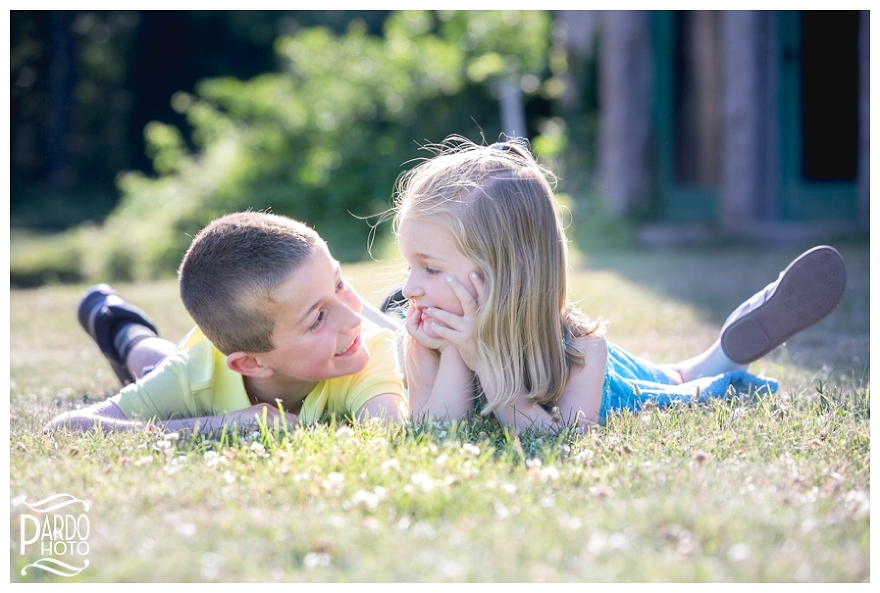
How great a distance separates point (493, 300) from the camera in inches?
119

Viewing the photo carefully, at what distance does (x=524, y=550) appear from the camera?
1938mm

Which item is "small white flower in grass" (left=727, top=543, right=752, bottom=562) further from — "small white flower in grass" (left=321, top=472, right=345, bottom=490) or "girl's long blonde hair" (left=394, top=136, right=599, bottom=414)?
"girl's long blonde hair" (left=394, top=136, right=599, bottom=414)

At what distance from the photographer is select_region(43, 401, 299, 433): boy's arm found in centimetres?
296

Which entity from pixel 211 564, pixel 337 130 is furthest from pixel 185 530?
pixel 337 130

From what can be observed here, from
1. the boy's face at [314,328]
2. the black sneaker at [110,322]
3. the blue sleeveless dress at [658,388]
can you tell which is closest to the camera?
the boy's face at [314,328]

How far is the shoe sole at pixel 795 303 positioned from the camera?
3.46 meters

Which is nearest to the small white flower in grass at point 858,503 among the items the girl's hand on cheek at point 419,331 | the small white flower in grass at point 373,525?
the small white flower in grass at point 373,525

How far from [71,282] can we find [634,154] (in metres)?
8.45

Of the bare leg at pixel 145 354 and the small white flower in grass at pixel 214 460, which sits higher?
the small white flower in grass at pixel 214 460

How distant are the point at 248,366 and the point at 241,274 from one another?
1.29ft

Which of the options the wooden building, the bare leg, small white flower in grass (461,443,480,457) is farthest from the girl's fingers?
the wooden building

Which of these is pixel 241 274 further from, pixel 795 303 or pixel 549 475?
pixel 795 303

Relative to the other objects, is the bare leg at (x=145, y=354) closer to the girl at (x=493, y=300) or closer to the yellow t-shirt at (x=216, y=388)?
the yellow t-shirt at (x=216, y=388)

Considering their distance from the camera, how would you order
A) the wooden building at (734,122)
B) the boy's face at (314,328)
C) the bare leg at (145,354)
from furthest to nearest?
1. the wooden building at (734,122)
2. the bare leg at (145,354)
3. the boy's face at (314,328)
